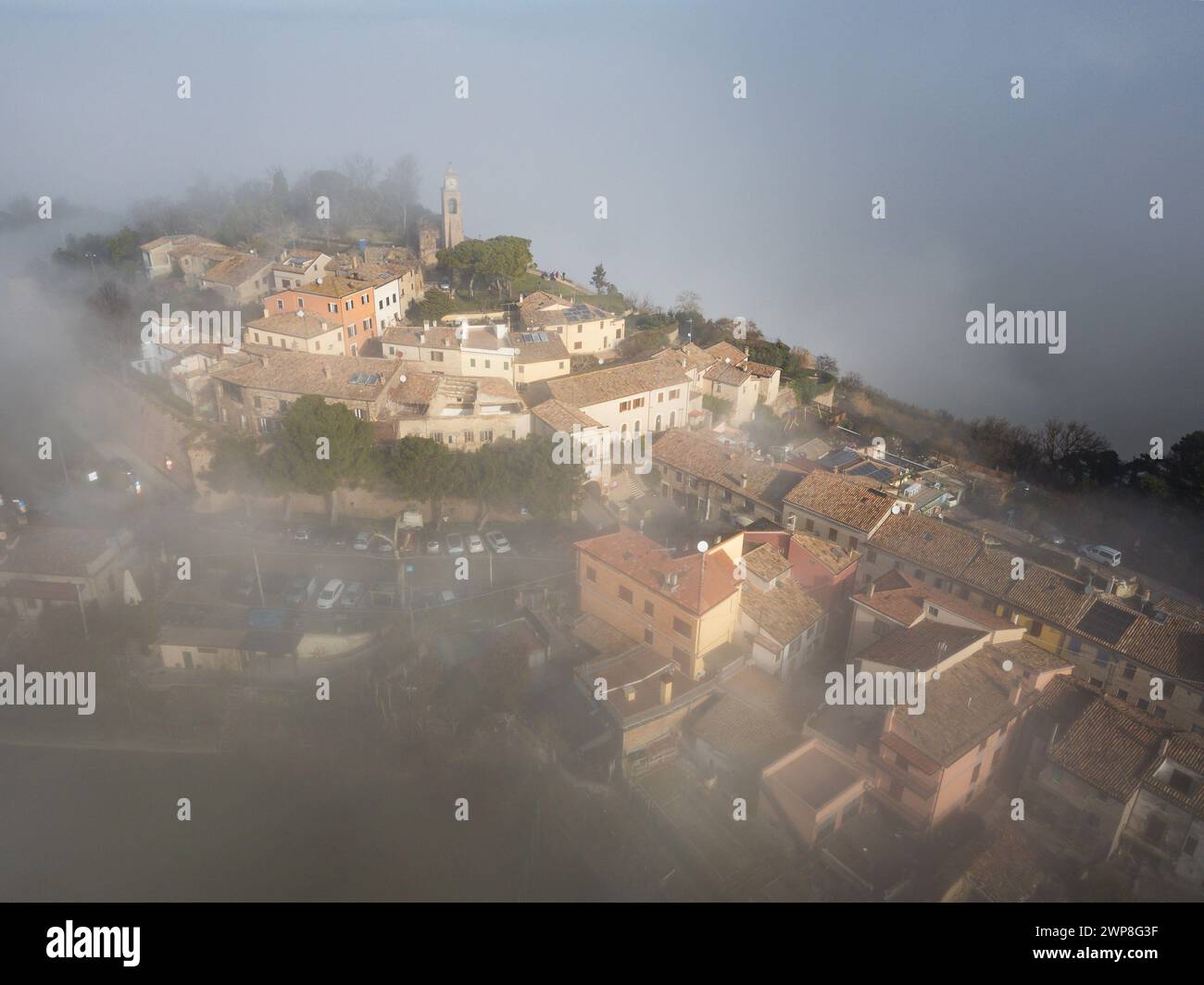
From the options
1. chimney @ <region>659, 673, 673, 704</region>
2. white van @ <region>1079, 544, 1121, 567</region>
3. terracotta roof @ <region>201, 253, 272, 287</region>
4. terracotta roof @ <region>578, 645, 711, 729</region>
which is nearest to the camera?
terracotta roof @ <region>578, 645, 711, 729</region>

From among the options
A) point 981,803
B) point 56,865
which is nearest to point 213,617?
point 56,865

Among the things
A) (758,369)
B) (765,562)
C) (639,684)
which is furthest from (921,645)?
(758,369)

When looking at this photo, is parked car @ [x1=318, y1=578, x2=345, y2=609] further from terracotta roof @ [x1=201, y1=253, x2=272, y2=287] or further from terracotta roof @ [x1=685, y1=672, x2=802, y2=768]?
terracotta roof @ [x1=201, y1=253, x2=272, y2=287]

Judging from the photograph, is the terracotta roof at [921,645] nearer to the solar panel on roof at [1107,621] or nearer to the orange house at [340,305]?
the solar panel on roof at [1107,621]

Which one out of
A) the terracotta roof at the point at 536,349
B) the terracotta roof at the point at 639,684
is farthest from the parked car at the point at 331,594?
the terracotta roof at the point at 536,349

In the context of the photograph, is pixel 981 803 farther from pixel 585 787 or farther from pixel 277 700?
pixel 277 700

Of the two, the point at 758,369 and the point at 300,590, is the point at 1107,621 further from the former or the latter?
the point at 300,590

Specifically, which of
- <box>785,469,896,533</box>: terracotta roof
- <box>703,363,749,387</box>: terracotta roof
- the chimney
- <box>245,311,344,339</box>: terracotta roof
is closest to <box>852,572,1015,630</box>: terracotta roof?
<box>785,469,896,533</box>: terracotta roof
